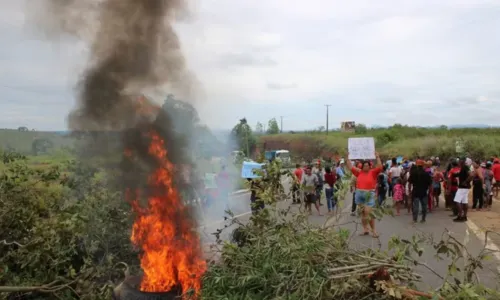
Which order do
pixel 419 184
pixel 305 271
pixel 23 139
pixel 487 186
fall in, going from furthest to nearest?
pixel 487 186
pixel 419 184
pixel 23 139
pixel 305 271

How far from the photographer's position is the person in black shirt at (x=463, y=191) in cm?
1020

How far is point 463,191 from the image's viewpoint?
10203mm

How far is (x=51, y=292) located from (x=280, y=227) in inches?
102

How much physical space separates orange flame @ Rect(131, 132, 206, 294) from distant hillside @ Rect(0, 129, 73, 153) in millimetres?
1900

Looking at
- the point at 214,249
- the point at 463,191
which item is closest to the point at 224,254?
the point at 214,249

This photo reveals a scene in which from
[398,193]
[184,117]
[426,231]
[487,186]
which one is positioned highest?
[184,117]

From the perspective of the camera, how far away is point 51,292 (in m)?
4.38

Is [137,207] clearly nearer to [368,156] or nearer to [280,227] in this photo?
Result: [280,227]

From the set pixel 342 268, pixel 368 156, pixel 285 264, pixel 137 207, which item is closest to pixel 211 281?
pixel 285 264

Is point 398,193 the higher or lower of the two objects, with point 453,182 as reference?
lower

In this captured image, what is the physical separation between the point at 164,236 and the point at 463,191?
835cm

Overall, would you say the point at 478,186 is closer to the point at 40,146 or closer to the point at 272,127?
the point at 40,146

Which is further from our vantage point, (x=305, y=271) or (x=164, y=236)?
(x=164, y=236)

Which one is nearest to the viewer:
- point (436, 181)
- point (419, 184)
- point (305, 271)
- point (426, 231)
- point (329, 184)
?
point (305, 271)
